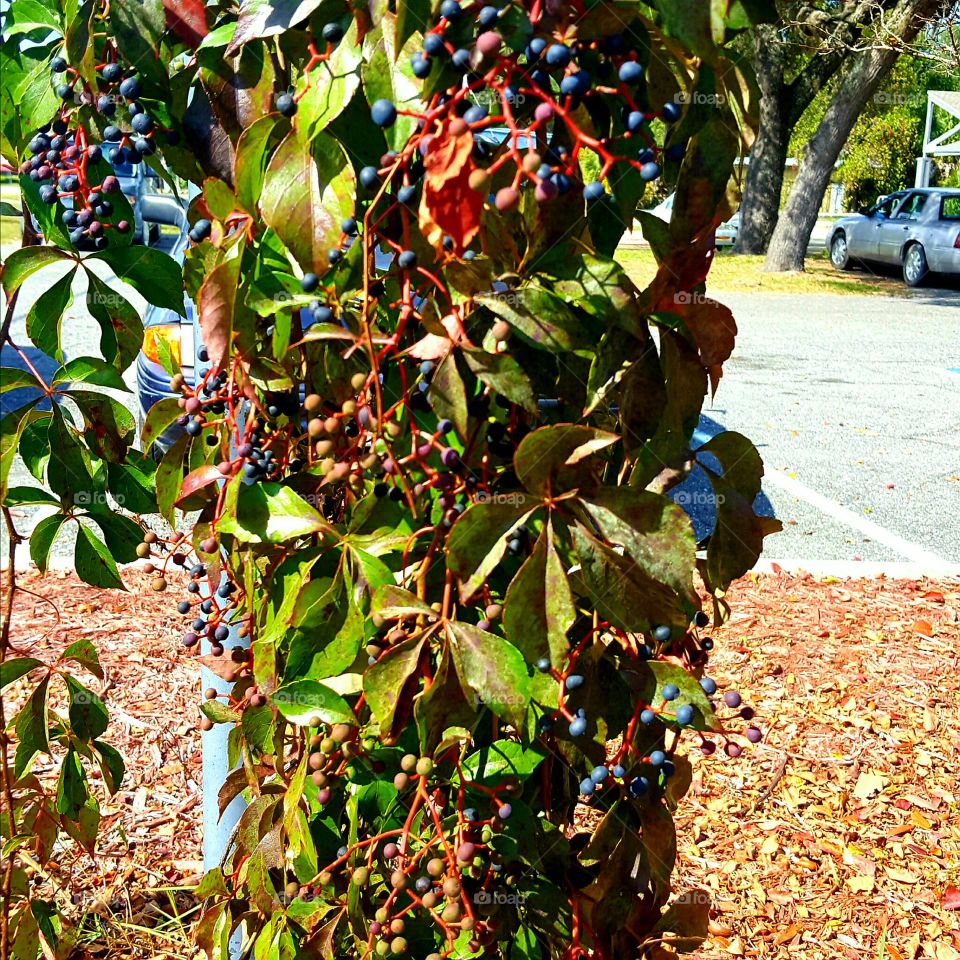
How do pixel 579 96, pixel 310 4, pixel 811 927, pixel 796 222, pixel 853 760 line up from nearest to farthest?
pixel 579 96 → pixel 310 4 → pixel 811 927 → pixel 853 760 → pixel 796 222

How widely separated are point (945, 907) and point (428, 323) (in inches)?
92.1

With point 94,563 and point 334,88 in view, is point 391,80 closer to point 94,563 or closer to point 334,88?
point 334,88

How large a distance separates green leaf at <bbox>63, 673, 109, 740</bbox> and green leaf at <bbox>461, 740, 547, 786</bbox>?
737mm

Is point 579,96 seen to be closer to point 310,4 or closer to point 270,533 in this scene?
point 310,4

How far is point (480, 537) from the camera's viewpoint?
1091 millimetres

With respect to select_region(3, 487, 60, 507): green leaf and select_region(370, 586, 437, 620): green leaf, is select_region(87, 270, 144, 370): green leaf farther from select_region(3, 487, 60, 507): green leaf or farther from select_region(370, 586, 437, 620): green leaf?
select_region(370, 586, 437, 620): green leaf

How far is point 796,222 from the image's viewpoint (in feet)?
64.2

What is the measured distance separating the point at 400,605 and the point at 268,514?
209 millimetres

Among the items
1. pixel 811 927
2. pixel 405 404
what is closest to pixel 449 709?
pixel 405 404

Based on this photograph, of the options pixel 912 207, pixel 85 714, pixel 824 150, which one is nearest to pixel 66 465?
pixel 85 714

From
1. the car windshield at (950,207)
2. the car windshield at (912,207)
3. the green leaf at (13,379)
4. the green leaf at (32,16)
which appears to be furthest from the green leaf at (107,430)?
the car windshield at (912,207)

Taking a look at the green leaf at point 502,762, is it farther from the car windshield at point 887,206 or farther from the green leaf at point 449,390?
the car windshield at point 887,206

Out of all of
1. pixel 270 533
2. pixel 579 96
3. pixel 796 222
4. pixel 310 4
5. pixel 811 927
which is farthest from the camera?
pixel 796 222

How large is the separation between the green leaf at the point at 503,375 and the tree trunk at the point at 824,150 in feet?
51.7
